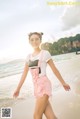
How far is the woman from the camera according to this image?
7.45 ft

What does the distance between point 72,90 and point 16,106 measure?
17.5 inches

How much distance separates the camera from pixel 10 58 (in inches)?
97.2

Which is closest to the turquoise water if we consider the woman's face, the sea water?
the sea water

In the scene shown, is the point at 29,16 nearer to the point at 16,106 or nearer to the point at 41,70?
the point at 41,70

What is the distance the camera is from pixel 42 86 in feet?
7.41

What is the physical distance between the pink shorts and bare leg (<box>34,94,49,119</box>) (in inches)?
1.2

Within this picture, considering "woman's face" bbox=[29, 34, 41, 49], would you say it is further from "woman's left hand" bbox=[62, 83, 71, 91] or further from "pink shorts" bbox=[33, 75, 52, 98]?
"woman's left hand" bbox=[62, 83, 71, 91]

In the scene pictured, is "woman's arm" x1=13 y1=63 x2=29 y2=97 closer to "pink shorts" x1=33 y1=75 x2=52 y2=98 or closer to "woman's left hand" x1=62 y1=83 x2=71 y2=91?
"pink shorts" x1=33 y1=75 x2=52 y2=98

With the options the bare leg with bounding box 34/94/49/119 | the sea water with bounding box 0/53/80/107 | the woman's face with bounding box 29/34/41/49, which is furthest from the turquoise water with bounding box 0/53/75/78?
the bare leg with bounding box 34/94/49/119

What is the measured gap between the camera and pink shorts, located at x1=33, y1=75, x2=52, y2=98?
7.42ft

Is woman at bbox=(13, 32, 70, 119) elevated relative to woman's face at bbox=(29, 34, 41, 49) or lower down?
lower down

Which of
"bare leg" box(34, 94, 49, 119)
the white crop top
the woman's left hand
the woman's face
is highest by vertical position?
the woman's face

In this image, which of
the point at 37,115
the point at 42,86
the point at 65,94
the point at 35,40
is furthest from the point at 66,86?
the point at 35,40

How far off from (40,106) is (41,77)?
0.21 m
